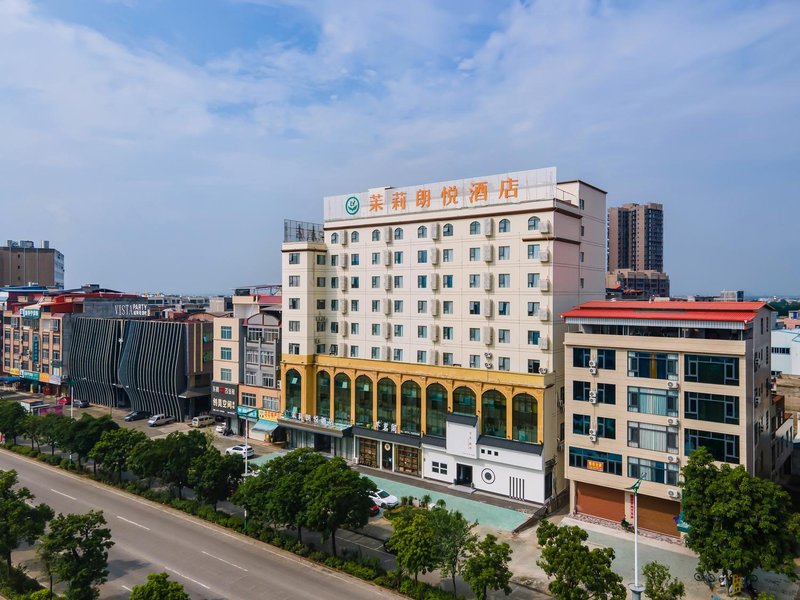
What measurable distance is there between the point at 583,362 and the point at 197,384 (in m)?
52.2

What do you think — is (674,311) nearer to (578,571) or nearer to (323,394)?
(578,571)

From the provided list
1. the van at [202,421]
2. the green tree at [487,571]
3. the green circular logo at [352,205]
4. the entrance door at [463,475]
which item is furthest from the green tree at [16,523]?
the green circular logo at [352,205]

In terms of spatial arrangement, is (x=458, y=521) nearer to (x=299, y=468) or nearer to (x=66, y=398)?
(x=299, y=468)

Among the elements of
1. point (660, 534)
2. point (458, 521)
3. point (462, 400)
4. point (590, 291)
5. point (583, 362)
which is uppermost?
point (590, 291)

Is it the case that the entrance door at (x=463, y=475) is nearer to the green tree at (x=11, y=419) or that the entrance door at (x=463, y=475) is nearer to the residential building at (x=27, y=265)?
the green tree at (x=11, y=419)

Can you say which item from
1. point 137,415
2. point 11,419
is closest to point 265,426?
point 137,415

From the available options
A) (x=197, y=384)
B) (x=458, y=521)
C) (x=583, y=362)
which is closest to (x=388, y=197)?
(x=583, y=362)

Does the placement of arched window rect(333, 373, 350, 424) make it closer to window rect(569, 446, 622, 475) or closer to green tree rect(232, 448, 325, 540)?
green tree rect(232, 448, 325, 540)

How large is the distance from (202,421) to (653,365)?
2198 inches

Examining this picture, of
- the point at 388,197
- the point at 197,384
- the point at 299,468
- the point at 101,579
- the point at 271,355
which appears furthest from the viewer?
the point at 197,384

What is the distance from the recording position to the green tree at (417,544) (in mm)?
28359

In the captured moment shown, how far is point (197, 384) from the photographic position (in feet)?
239

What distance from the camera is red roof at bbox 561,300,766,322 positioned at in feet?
118

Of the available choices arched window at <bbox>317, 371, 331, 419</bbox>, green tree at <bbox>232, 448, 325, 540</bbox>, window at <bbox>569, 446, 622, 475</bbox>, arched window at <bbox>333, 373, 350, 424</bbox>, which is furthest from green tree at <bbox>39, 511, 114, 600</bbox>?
window at <bbox>569, 446, 622, 475</bbox>
